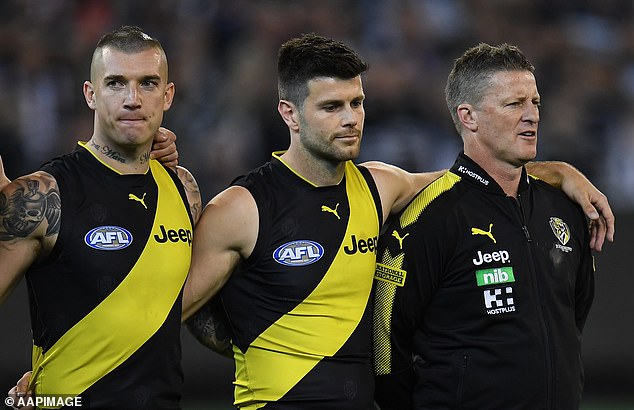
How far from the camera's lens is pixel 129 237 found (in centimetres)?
500

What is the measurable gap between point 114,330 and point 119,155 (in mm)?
799

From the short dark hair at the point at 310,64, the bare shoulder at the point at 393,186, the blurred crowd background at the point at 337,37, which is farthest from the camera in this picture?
the blurred crowd background at the point at 337,37

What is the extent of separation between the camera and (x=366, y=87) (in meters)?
10.6

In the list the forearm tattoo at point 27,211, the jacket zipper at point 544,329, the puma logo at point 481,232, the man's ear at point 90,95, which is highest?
the man's ear at point 90,95

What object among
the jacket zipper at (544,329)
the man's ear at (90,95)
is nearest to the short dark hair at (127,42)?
the man's ear at (90,95)

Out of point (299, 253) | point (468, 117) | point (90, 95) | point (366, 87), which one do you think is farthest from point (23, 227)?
point (366, 87)

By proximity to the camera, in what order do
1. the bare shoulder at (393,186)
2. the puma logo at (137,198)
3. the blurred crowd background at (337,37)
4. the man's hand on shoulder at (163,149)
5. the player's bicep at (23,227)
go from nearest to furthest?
the player's bicep at (23,227), the puma logo at (137,198), the man's hand on shoulder at (163,149), the bare shoulder at (393,186), the blurred crowd background at (337,37)

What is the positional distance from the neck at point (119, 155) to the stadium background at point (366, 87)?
13.3 ft

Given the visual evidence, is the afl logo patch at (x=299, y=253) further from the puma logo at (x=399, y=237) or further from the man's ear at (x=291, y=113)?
the man's ear at (x=291, y=113)

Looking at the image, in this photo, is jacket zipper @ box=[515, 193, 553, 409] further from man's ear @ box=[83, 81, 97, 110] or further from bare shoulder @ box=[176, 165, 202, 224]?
man's ear @ box=[83, 81, 97, 110]

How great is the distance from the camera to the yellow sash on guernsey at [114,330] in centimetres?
489

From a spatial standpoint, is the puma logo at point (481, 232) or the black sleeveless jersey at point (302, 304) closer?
the black sleeveless jersey at point (302, 304)

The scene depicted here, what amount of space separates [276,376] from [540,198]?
161 centimetres

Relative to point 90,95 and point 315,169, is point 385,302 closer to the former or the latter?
point 315,169
